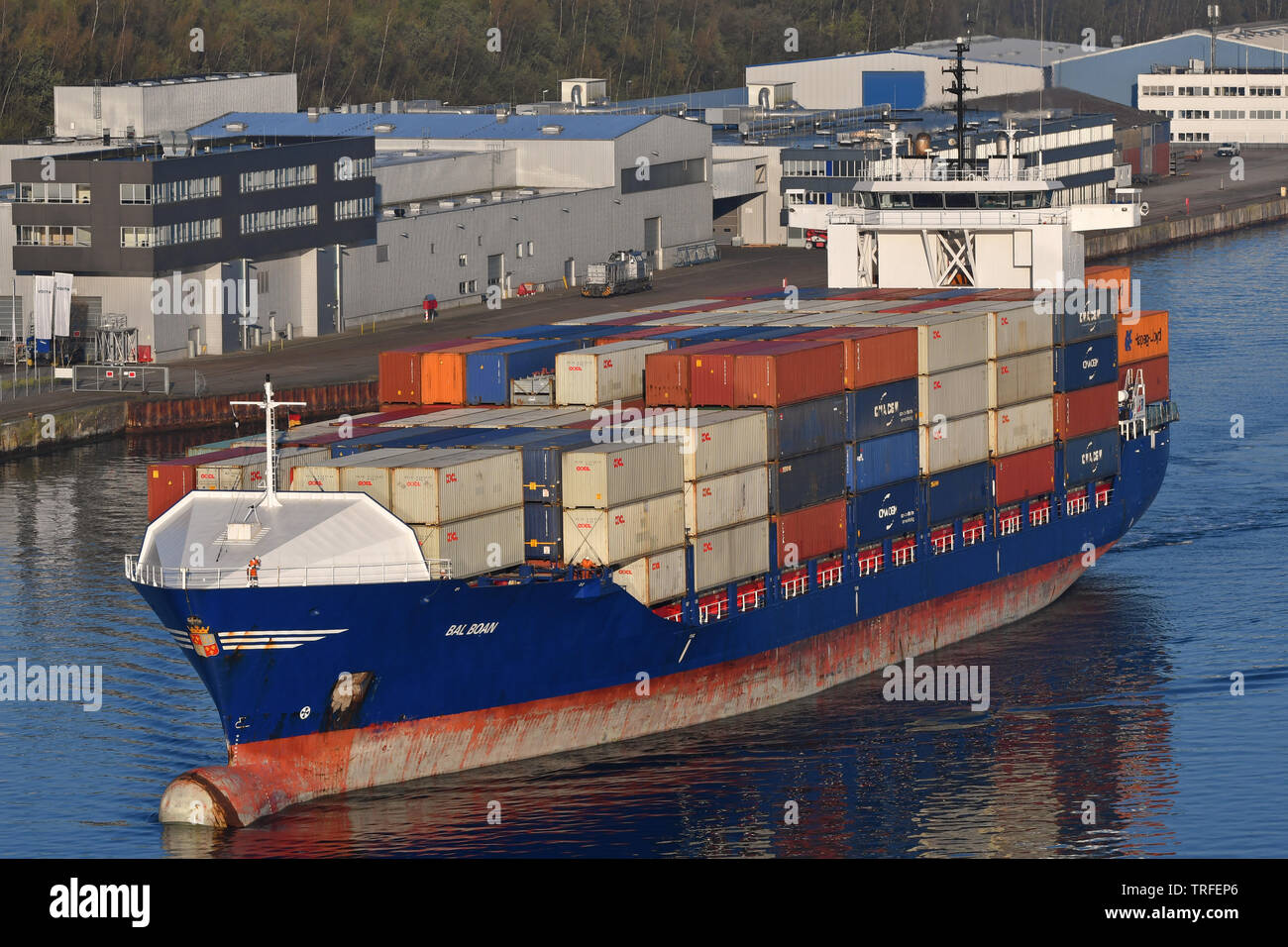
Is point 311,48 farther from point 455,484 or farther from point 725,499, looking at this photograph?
point 455,484

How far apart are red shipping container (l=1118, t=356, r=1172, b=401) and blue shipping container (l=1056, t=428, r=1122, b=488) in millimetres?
3209

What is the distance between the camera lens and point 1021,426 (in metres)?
64.2

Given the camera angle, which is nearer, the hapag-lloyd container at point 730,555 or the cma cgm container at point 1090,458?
the hapag-lloyd container at point 730,555

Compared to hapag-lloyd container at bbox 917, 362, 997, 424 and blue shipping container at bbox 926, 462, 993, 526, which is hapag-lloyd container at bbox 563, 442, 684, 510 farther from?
blue shipping container at bbox 926, 462, 993, 526

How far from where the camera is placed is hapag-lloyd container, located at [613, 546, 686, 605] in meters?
51.7

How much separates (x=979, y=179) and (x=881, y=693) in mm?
22301

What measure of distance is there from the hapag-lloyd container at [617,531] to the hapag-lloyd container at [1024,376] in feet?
45.8

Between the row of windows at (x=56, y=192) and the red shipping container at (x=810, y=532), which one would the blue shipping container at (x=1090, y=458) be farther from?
the row of windows at (x=56, y=192)

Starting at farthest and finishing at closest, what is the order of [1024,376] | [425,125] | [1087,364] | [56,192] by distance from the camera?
[425,125], [56,192], [1087,364], [1024,376]

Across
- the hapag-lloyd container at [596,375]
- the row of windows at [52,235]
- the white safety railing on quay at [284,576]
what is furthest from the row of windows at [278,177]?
the white safety railing on quay at [284,576]

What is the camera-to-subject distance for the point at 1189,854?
46.8 m

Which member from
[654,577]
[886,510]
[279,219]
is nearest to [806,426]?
[886,510]

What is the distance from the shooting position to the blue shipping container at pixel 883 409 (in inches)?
2271

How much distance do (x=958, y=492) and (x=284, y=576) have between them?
21.1 meters
